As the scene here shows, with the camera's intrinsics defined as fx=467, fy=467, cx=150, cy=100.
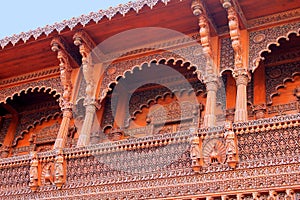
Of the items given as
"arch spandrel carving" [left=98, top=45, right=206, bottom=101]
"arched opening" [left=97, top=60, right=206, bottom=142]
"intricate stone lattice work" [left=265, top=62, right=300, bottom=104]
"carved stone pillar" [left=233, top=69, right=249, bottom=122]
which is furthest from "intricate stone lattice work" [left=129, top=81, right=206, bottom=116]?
"carved stone pillar" [left=233, top=69, right=249, bottom=122]

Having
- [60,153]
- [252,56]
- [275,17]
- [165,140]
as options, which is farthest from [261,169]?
[60,153]

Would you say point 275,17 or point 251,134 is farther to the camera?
point 275,17

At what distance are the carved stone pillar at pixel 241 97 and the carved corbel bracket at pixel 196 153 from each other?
661 mm

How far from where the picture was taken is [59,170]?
7531 millimetres

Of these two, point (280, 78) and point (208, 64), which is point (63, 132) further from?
point (280, 78)

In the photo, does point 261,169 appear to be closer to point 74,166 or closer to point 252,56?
point 252,56

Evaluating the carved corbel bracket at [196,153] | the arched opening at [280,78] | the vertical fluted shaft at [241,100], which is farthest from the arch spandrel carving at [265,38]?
the carved corbel bracket at [196,153]

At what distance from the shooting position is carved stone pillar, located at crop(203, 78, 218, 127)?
7008mm

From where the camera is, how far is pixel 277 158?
6125 mm

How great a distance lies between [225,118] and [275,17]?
75.9 inches

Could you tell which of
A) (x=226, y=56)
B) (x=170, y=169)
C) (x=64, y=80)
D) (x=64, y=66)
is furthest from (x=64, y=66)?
(x=170, y=169)

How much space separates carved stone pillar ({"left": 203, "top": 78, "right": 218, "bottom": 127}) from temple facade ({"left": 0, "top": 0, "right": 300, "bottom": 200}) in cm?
2

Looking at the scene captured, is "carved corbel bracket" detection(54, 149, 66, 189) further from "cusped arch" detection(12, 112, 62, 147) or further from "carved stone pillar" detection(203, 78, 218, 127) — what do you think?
"cusped arch" detection(12, 112, 62, 147)

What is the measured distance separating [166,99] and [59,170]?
2.76 metres
